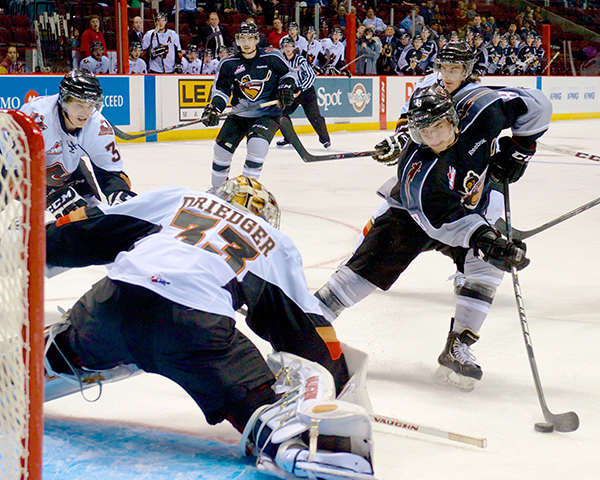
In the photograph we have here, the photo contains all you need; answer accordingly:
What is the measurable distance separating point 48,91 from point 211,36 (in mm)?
2412

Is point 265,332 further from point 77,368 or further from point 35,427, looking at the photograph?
point 35,427

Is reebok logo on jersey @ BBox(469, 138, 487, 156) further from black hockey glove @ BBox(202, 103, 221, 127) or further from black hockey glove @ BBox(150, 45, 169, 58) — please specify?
black hockey glove @ BBox(150, 45, 169, 58)

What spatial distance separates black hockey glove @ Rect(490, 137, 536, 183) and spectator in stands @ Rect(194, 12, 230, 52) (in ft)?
24.4

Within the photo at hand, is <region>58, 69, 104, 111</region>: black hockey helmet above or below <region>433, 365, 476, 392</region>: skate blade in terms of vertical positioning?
above

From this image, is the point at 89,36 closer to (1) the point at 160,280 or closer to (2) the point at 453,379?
(2) the point at 453,379

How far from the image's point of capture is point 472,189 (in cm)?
226

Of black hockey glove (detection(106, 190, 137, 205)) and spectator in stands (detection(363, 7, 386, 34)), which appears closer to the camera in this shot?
black hockey glove (detection(106, 190, 137, 205))

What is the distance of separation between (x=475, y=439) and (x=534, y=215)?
3.42m

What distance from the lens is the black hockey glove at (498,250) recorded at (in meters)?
2.06

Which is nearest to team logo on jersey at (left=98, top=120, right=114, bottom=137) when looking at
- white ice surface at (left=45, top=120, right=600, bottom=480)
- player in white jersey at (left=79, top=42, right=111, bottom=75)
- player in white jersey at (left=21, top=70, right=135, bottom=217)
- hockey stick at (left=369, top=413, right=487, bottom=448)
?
player in white jersey at (left=21, top=70, right=135, bottom=217)

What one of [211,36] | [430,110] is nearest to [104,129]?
[430,110]

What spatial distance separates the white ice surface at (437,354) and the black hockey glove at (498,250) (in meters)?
0.37

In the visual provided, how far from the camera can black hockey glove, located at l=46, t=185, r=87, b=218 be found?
9.59ft

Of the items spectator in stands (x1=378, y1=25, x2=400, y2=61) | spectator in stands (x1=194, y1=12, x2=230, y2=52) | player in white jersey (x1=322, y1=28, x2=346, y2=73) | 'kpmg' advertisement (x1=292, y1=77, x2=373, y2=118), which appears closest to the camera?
spectator in stands (x1=194, y1=12, x2=230, y2=52)
